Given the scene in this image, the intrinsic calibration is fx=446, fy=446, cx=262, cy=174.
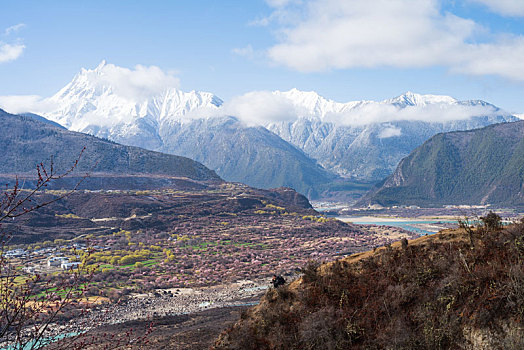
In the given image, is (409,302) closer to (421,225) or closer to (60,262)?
(60,262)

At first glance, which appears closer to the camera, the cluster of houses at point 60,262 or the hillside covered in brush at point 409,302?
the hillside covered in brush at point 409,302

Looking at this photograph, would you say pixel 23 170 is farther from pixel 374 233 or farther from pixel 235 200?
pixel 374 233

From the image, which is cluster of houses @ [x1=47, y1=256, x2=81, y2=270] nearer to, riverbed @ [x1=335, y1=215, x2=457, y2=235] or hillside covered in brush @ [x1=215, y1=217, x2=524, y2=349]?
hillside covered in brush @ [x1=215, y1=217, x2=524, y2=349]

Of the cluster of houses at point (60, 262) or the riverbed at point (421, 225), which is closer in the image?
the cluster of houses at point (60, 262)

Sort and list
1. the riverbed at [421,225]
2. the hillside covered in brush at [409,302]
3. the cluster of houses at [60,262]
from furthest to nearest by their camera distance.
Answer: the riverbed at [421,225] → the cluster of houses at [60,262] → the hillside covered in brush at [409,302]

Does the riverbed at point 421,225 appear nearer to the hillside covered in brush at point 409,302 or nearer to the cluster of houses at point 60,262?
the cluster of houses at point 60,262

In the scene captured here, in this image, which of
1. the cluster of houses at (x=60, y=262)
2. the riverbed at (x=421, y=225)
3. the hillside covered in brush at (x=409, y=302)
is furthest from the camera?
the riverbed at (x=421, y=225)

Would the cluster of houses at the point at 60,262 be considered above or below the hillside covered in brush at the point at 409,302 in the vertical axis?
below

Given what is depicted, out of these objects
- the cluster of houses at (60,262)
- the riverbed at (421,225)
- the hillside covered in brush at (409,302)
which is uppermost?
the hillside covered in brush at (409,302)

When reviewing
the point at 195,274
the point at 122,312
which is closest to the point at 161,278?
the point at 195,274

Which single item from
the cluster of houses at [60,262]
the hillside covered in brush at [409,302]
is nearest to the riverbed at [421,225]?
the cluster of houses at [60,262]
